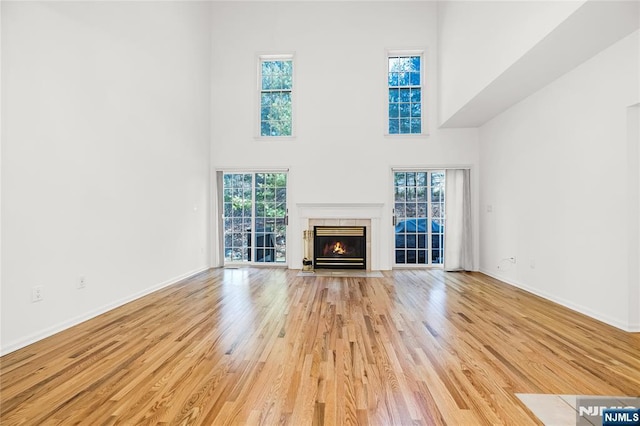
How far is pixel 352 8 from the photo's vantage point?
638 cm

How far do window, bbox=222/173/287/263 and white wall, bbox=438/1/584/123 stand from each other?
3.50 m

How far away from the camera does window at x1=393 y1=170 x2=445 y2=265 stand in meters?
6.54

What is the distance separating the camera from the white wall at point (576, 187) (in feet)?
10.2

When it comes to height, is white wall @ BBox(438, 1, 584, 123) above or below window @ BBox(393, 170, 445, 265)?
above

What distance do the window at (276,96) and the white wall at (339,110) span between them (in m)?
0.22

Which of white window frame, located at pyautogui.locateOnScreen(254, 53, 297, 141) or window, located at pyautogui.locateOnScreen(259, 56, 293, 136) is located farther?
window, located at pyautogui.locateOnScreen(259, 56, 293, 136)

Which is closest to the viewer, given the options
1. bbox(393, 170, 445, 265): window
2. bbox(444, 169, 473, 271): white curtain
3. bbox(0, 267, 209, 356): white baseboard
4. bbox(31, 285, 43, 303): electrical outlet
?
bbox(0, 267, 209, 356): white baseboard

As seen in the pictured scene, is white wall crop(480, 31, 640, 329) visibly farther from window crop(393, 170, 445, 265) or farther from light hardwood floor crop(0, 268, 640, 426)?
window crop(393, 170, 445, 265)

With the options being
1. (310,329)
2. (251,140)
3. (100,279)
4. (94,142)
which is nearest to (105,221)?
(100,279)

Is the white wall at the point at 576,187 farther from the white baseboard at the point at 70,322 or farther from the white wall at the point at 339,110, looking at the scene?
the white baseboard at the point at 70,322

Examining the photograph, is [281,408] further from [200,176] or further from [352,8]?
[352,8]

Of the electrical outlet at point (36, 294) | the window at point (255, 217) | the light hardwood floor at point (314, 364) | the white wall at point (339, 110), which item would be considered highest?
the white wall at point (339, 110)

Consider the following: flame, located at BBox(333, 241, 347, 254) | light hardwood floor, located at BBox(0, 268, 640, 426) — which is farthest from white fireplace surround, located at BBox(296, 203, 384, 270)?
light hardwood floor, located at BBox(0, 268, 640, 426)

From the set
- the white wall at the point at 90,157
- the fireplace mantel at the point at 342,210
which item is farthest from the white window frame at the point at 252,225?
the white wall at the point at 90,157
